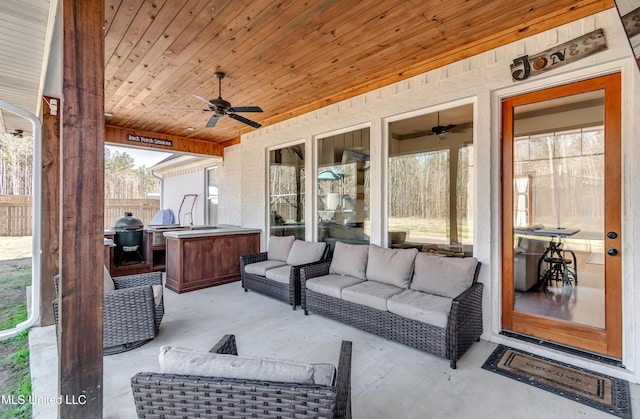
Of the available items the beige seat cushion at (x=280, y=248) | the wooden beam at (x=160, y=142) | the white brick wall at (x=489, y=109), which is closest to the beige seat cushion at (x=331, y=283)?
the white brick wall at (x=489, y=109)

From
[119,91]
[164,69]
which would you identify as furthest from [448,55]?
[119,91]

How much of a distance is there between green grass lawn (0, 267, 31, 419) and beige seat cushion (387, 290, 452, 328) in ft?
9.32

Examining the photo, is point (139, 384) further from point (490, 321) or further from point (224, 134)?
point (224, 134)

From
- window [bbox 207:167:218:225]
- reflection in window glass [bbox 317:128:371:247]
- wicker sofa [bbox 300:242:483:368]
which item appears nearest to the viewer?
wicker sofa [bbox 300:242:483:368]

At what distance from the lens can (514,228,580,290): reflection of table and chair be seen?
2.80m

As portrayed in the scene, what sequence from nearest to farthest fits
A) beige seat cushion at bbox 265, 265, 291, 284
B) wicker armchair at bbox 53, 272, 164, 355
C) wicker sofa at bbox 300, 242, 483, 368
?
wicker sofa at bbox 300, 242, 483, 368 < wicker armchair at bbox 53, 272, 164, 355 < beige seat cushion at bbox 265, 265, 291, 284

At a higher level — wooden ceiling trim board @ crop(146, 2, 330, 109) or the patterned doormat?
wooden ceiling trim board @ crop(146, 2, 330, 109)

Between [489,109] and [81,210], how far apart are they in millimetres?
3534

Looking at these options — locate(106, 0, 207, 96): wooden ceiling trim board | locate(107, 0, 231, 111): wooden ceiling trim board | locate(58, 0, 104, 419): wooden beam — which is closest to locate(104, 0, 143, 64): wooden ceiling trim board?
locate(106, 0, 207, 96): wooden ceiling trim board

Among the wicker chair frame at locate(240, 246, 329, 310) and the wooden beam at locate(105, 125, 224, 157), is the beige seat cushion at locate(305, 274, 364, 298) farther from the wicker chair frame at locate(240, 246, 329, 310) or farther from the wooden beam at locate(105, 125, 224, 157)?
the wooden beam at locate(105, 125, 224, 157)

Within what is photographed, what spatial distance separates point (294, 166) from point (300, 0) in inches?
127

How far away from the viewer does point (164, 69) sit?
3600 millimetres

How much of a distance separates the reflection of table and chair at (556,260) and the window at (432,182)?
2.15 feet

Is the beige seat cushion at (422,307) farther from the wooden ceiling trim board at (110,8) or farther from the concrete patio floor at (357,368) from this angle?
the wooden ceiling trim board at (110,8)
